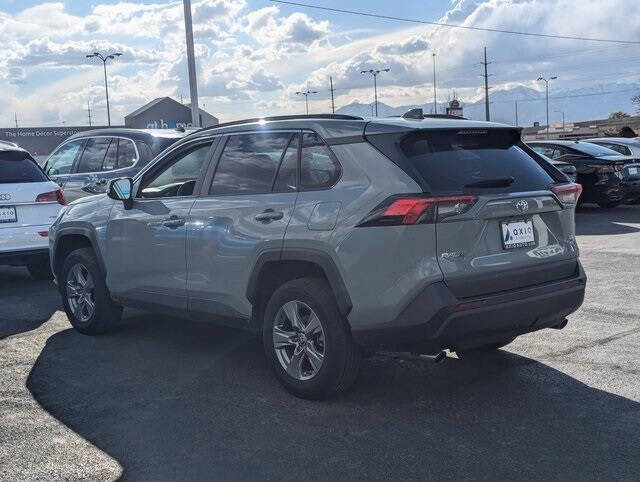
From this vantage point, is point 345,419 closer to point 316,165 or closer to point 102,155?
point 316,165

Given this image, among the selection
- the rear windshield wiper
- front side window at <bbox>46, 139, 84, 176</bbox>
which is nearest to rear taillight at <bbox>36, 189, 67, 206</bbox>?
front side window at <bbox>46, 139, 84, 176</bbox>

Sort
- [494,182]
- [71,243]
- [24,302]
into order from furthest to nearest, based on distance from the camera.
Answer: [24,302] → [71,243] → [494,182]

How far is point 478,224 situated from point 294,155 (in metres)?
1.34

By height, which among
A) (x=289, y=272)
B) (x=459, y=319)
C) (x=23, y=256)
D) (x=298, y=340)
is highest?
(x=289, y=272)

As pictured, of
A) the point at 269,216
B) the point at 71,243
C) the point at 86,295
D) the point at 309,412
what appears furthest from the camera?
the point at 71,243

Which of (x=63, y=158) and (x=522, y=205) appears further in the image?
(x=63, y=158)

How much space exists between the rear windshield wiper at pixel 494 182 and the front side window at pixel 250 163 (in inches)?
48.5

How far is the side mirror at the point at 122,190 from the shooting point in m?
6.14

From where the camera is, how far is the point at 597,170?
1589 centimetres

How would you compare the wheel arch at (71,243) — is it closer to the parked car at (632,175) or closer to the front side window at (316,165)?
the front side window at (316,165)

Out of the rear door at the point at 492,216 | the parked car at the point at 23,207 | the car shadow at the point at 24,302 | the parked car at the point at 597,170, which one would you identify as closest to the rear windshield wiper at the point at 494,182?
the rear door at the point at 492,216

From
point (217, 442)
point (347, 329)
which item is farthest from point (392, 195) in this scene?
point (217, 442)

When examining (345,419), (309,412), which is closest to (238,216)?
(309,412)

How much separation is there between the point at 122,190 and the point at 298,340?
2.23 meters
